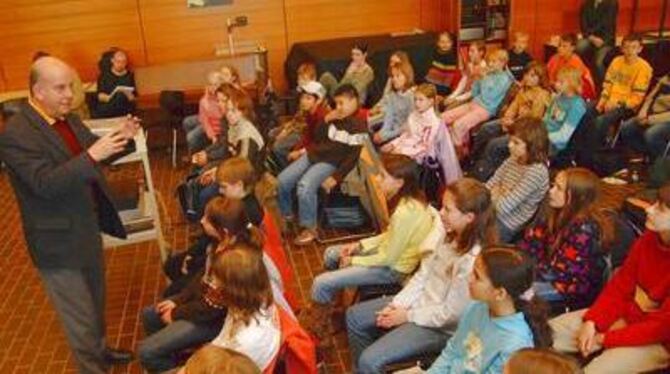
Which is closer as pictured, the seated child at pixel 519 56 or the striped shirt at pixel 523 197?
the striped shirt at pixel 523 197

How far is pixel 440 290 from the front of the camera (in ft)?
9.36

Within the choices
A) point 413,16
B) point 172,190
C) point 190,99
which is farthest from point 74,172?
point 413,16

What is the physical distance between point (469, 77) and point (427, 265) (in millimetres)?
3767

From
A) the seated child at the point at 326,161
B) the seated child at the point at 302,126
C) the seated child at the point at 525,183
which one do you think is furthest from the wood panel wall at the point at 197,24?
the seated child at the point at 525,183

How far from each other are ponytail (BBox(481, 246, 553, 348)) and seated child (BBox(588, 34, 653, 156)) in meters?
3.57

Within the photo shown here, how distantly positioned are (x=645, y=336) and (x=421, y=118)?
8.96 feet

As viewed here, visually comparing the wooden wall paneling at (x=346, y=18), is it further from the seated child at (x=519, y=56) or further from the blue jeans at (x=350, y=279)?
the blue jeans at (x=350, y=279)

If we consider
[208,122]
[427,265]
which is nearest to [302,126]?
[208,122]

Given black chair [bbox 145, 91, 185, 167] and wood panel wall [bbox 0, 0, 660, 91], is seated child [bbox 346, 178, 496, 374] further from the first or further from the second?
wood panel wall [bbox 0, 0, 660, 91]

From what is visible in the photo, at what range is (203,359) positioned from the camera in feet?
6.24

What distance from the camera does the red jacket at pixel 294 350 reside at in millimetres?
2439

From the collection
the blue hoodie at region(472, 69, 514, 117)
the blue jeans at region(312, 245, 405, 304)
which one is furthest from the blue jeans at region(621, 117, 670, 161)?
the blue jeans at region(312, 245, 405, 304)

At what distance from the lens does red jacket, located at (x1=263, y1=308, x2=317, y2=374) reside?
2.44 meters

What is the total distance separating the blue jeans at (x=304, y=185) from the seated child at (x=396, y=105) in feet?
2.33
